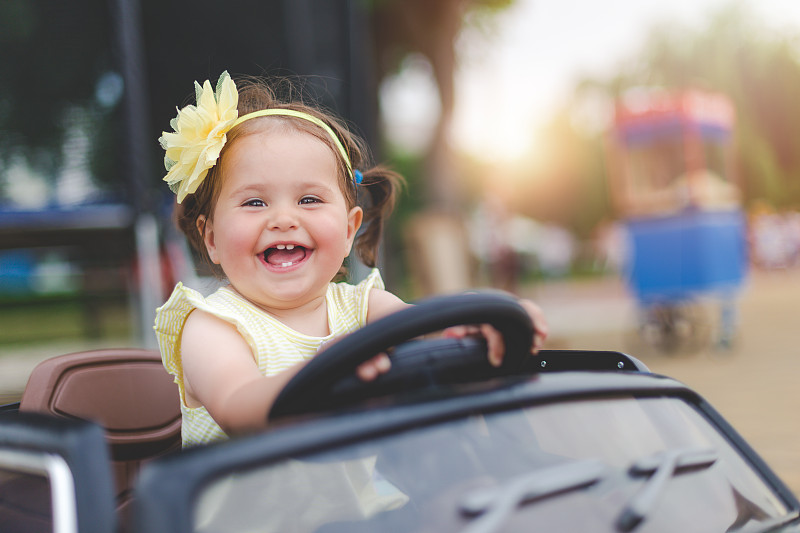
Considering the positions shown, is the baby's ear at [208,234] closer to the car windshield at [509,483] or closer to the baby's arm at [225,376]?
the baby's arm at [225,376]

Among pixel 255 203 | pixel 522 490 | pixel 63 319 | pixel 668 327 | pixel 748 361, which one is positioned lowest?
pixel 63 319

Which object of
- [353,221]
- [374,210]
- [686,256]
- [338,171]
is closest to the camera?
[338,171]

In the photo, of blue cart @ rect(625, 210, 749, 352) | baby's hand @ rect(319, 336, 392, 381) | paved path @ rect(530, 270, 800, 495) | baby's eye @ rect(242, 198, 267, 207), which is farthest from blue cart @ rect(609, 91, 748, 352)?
baby's hand @ rect(319, 336, 392, 381)

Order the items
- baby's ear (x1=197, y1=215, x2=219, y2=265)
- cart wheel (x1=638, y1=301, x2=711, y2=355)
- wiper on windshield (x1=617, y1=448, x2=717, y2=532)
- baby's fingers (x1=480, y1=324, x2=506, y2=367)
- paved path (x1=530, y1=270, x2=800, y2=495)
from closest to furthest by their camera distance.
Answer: wiper on windshield (x1=617, y1=448, x2=717, y2=532) < baby's fingers (x1=480, y1=324, x2=506, y2=367) < baby's ear (x1=197, y1=215, x2=219, y2=265) < paved path (x1=530, y1=270, x2=800, y2=495) < cart wheel (x1=638, y1=301, x2=711, y2=355)

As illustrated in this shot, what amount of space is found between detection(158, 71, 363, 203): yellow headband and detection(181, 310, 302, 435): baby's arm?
31 cm

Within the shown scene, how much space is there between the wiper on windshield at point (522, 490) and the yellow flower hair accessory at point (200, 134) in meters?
0.89

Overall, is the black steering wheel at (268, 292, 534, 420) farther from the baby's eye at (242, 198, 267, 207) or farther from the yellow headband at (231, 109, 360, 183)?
the yellow headband at (231, 109, 360, 183)

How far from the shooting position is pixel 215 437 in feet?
4.81

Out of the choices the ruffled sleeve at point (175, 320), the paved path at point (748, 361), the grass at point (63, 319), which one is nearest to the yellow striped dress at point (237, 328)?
the ruffled sleeve at point (175, 320)

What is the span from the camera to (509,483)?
105 cm

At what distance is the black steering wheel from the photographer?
3.59 ft

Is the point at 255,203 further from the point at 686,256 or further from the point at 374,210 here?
the point at 686,256

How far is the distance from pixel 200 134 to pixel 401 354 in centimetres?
75

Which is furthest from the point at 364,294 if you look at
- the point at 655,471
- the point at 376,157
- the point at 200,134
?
the point at 376,157
